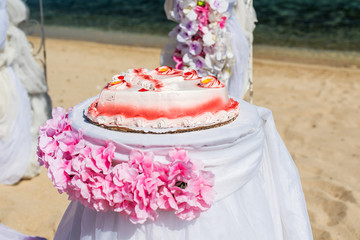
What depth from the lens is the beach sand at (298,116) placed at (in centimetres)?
293

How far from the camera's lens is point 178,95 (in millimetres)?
1484

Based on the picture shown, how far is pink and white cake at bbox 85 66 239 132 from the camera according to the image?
1.46m

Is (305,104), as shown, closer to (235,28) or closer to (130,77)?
(235,28)

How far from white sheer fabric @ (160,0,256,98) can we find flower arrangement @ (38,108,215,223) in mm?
2223

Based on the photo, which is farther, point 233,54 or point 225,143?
point 233,54

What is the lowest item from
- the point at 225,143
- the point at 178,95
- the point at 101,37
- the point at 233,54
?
the point at 101,37

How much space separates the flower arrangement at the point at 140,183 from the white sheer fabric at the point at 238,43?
2.22 m

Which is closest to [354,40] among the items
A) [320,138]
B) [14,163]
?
[320,138]

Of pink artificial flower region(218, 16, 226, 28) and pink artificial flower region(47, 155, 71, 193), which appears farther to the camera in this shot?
pink artificial flower region(218, 16, 226, 28)

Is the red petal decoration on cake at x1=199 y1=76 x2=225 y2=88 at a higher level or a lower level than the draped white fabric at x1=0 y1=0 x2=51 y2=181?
higher

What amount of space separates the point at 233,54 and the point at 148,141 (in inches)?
88.4

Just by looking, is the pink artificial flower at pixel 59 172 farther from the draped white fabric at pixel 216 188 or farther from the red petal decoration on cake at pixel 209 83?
the red petal decoration on cake at pixel 209 83

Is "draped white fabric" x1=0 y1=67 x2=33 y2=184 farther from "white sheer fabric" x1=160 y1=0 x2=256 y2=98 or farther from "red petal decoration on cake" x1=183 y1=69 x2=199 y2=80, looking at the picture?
"red petal decoration on cake" x1=183 y1=69 x2=199 y2=80

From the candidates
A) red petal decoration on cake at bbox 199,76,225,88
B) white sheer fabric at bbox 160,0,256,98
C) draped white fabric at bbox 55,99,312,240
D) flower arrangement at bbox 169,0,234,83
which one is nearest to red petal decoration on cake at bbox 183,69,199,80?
red petal decoration on cake at bbox 199,76,225,88
